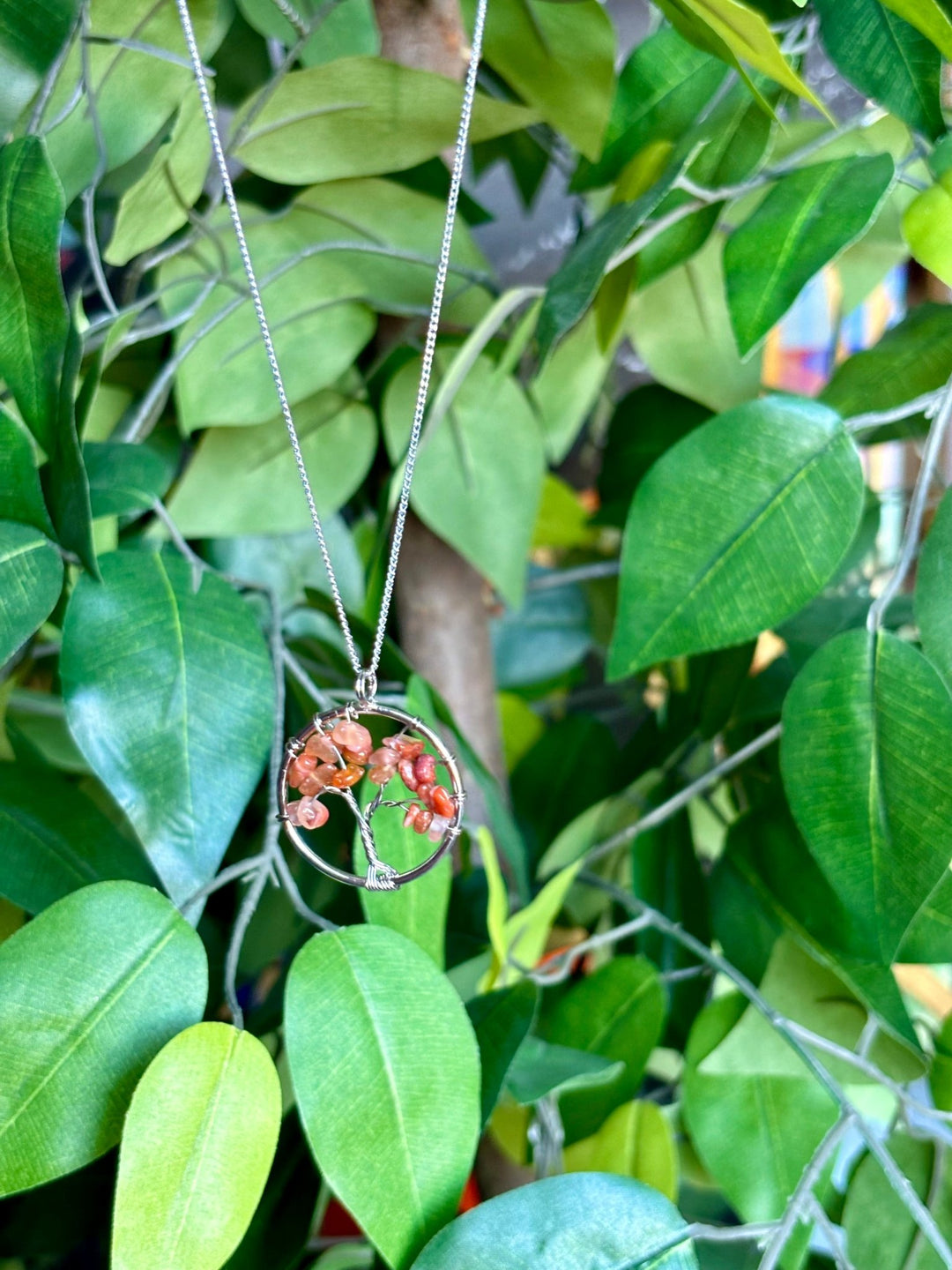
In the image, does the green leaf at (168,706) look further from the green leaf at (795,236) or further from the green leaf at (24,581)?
the green leaf at (795,236)

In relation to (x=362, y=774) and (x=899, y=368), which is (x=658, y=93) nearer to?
(x=899, y=368)

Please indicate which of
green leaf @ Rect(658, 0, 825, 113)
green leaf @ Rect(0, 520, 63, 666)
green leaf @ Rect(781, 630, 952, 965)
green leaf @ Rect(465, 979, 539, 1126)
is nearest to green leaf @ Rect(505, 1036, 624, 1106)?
green leaf @ Rect(465, 979, 539, 1126)

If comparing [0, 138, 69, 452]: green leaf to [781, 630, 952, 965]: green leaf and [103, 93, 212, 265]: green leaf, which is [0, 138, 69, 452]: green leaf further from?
[781, 630, 952, 965]: green leaf

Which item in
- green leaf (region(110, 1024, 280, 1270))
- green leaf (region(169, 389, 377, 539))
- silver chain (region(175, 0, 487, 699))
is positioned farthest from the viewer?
green leaf (region(169, 389, 377, 539))

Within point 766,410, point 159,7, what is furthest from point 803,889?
point 159,7

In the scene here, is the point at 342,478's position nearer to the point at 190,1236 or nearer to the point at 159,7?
the point at 159,7

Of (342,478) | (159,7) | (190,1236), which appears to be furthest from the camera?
(342,478)

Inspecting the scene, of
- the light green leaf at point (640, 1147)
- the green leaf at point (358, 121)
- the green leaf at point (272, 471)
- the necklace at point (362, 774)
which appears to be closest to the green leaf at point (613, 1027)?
the light green leaf at point (640, 1147)
